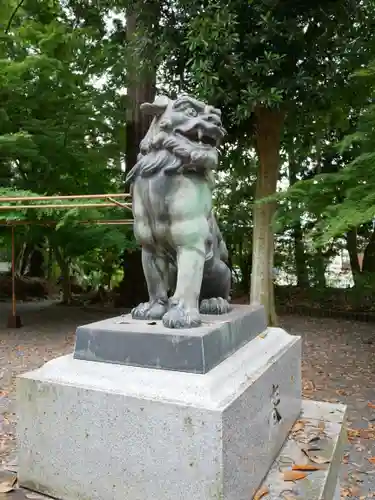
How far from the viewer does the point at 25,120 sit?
8.27 m

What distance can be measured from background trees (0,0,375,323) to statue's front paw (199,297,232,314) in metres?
1.74

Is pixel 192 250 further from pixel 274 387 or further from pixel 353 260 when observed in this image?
pixel 353 260

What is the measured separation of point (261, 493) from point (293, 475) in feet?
0.79

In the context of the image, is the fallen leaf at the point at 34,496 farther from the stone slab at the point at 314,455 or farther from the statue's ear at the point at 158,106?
the statue's ear at the point at 158,106

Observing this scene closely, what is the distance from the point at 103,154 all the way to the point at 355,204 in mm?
6478

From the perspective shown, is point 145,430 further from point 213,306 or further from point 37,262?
point 37,262

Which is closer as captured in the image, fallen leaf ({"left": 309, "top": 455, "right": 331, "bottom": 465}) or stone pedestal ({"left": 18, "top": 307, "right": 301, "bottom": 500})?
stone pedestal ({"left": 18, "top": 307, "right": 301, "bottom": 500})

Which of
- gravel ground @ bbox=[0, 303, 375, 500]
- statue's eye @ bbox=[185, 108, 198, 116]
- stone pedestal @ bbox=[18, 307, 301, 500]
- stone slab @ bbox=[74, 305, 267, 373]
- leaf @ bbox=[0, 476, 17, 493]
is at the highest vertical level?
statue's eye @ bbox=[185, 108, 198, 116]

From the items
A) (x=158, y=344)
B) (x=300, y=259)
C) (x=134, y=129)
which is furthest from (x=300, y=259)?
(x=158, y=344)

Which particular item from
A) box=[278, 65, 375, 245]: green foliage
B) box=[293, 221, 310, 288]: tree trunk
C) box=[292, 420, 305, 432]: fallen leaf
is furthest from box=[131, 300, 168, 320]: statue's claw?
box=[293, 221, 310, 288]: tree trunk

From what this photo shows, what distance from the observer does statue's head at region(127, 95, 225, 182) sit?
2.13 metres

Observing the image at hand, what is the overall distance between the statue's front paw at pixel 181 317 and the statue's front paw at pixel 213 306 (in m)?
0.37

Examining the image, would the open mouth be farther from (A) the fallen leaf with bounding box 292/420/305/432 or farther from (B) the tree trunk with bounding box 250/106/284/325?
(B) the tree trunk with bounding box 250/106/284/325

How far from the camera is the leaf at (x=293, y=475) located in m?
2.13
